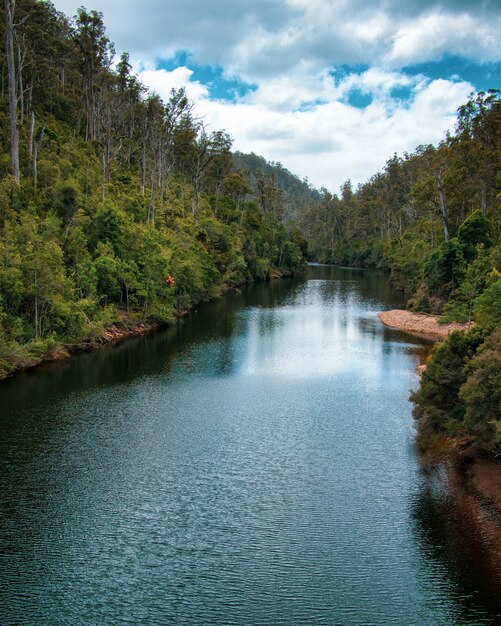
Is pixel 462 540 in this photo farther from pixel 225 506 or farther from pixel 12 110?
pixel 12 110

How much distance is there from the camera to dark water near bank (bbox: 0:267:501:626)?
13.4 m

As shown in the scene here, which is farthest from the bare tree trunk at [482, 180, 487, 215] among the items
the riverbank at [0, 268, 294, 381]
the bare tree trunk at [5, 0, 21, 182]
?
Answer: the bare tree trunk at [5, 0, 21, 182]

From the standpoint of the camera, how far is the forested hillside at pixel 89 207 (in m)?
34.8

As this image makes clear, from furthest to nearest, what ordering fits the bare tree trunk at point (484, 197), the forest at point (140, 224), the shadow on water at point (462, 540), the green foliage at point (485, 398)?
the bare tree trunk at point (484, 197) → the forest at point (140, 224) → the green foliage at point (485, 398) → the shadow on water at point (462, 540)

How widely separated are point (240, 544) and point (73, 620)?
4935mm

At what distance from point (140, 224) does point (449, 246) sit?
104 feet

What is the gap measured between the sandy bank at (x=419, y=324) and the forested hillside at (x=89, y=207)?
65.9 ft

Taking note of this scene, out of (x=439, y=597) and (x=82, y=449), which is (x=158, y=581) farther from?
(x=82, y=449)

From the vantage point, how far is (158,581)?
13984 millimetres

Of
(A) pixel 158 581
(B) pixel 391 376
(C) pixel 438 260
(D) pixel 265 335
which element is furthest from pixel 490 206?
(A) pixel 158 581

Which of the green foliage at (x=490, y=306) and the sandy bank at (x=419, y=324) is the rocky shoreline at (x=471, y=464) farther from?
the sandy bank at (x=419, y=324)

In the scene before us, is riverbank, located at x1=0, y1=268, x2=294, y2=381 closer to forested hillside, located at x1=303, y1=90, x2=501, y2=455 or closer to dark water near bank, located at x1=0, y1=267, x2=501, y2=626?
dark water near bank, located at x1=0, y1=267, x2=501, y2=626

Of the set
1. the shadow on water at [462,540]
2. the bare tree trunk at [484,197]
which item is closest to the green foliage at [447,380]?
the shadow on water at [462,540]

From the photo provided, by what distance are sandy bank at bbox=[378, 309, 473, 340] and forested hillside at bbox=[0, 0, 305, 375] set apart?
20097 millimetres
